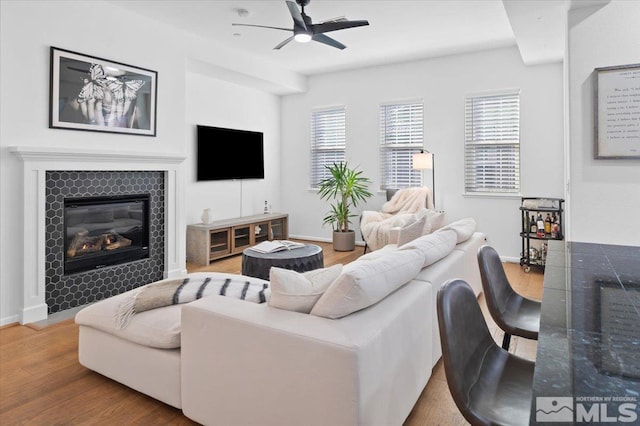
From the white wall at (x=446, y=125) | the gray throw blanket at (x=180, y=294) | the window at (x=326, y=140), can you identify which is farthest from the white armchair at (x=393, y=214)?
the gray throw blanket at (x=180, y=294)

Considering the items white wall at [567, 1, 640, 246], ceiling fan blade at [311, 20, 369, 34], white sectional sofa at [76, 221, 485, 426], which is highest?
ceiling fan blade at [311, 20, 369, 34]

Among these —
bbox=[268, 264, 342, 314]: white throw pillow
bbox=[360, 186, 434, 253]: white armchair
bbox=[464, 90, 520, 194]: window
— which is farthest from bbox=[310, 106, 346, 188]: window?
bbox=[268, 264, 342, 314]: white throw pillow

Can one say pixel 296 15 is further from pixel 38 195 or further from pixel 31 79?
pixel 38 195

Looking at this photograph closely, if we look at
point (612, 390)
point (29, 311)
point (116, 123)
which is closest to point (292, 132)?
point (116, 123)

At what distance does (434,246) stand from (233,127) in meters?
4.44

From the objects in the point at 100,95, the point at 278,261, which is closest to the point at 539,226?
the point at 278,261

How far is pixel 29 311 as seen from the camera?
3322 mm

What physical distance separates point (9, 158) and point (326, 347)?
127 inches

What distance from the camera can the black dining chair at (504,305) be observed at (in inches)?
69.9

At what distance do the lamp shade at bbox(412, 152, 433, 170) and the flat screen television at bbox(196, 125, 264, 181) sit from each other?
256 centimetres

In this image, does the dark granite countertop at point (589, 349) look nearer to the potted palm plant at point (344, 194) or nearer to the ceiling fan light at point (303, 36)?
the ceiling fan light at point (303, 36)

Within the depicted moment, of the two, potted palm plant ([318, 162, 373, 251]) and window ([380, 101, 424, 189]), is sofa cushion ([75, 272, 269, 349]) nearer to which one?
potted palm plant ([318, 162, 373, 251])

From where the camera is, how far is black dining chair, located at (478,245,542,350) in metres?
1.77

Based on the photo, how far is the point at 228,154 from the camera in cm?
610
